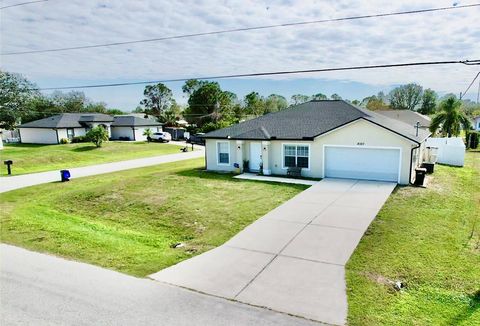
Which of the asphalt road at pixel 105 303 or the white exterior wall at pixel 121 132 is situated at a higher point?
the white exterior wall at pixel 121 132

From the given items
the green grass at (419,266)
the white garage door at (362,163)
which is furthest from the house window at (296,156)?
the green grass at (419,266)

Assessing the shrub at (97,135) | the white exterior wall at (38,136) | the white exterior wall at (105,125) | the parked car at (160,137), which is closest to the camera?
the shrub at (97,135)

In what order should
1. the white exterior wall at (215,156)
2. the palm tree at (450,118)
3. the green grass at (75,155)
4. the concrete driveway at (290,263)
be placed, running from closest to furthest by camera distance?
1. the concrete driveway at (290,263)
2. the white exterior wall at (215,156)
3. the green grass at (75,155)
4. the palm tree at (450,118)

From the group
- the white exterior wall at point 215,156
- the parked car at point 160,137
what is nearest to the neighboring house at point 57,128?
the parked car at point 160,137

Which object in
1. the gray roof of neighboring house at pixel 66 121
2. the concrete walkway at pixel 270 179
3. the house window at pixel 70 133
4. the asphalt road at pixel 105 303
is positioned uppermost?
the gray roof of neighboring house at pixel 66 121

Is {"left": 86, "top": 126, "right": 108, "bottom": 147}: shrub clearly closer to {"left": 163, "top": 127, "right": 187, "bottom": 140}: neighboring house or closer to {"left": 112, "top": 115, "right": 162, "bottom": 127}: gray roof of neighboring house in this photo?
{"left": 112, "top": 115, "right": 162, "bottom": 127}: gray roof of neighboring house

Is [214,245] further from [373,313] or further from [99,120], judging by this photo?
[99,120]

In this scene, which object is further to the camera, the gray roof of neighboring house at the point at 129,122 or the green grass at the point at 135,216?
the gray roof of neighboring house at the point at 129,122

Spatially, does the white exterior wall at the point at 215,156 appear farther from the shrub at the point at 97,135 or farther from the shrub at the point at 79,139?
the shrub at the point at 79,139

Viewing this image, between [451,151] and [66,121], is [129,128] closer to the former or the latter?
[66,121]
